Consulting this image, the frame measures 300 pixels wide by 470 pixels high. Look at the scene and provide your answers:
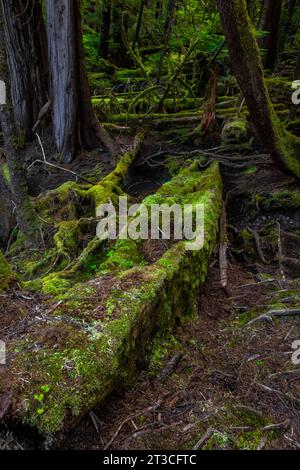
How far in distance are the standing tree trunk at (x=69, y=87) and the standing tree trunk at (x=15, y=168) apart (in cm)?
303

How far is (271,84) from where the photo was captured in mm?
10445

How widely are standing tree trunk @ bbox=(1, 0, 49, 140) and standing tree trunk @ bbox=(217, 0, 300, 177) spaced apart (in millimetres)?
5001

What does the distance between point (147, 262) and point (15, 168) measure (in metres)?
2.70

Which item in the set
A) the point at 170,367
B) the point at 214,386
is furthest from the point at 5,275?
the point at 214,386

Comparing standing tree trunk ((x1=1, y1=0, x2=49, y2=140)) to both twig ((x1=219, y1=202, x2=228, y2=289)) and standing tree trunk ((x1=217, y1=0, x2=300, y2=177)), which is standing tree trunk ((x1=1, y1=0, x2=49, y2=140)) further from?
twig ((x1=219, y1=202, x2=228, y2=289))

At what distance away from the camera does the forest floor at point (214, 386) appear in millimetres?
2412

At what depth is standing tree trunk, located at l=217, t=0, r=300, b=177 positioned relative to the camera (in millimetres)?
5230

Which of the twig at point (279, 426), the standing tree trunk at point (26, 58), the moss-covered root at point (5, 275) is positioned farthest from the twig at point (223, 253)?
the standing tree trunk at point (26, 58)

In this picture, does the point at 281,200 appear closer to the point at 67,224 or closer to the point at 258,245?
the point at 258,245

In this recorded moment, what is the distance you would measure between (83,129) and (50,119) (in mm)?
1031

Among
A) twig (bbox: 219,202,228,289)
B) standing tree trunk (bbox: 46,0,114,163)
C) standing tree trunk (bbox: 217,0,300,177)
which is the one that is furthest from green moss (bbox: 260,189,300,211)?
standing tree trunk (bbox: 46,0,114,163)

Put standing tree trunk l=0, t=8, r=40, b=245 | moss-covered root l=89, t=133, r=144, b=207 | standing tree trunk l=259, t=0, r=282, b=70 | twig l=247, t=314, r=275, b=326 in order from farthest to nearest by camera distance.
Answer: standing tree trunk l=259, t=0, r=282, b=70, moss-covered root l=89, t=133, r=144, b=207, standing tree trunk l=0, t=8, r=40, b=245, twig l=247, t=314, r=275, b=326

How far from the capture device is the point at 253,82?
566 cm

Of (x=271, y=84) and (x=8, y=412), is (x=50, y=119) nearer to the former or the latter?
(x=271, y=84)
